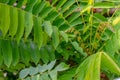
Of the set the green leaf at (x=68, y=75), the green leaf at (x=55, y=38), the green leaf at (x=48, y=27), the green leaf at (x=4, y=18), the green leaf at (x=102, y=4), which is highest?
the green leaf at (x=102, y=4)

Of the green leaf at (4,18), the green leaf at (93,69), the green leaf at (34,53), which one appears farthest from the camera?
the green leaf at (34,53)

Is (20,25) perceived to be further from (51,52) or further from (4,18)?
(51,52)

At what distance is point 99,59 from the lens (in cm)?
99

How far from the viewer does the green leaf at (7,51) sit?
1432 millimetres

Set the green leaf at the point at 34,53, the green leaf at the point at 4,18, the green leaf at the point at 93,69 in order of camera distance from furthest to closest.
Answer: the green leaf at the point at 34,53 < the green leaf at the point at 4,18 < the green leaf at the point at 93,69

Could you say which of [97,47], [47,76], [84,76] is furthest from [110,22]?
[84,76]

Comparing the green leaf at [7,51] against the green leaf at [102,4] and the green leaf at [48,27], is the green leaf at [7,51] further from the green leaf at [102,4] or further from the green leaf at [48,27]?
the green leaf at [102,4]

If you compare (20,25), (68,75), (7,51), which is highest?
(20,25)

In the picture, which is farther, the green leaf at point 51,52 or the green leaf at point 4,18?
the green leaf at point 51,52

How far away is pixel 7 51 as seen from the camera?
146cm

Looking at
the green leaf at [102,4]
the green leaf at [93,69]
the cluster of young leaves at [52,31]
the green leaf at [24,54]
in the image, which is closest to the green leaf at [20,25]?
the cluster of young leaves at [52,31]

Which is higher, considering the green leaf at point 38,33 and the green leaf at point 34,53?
the green leaf at point 38,33

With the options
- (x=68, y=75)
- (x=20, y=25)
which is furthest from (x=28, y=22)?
(x=68, y=75)

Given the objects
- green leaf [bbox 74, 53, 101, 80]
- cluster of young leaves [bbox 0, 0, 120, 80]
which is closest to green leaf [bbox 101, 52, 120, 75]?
green leaf [bbox 74, 53, 101, 80]
